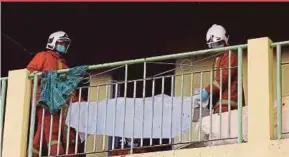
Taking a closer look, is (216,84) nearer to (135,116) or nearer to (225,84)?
(225,84)

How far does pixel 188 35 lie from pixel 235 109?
126 inches

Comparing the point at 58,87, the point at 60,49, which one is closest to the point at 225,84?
the point at 58,87

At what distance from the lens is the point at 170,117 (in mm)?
10031

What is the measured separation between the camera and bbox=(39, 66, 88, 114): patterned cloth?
1066 centimetres

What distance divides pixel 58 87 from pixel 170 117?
1.49 metres

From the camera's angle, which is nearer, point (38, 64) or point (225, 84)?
point (225, 84)

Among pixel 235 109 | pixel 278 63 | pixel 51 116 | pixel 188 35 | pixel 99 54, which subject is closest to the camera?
pixel 278 63

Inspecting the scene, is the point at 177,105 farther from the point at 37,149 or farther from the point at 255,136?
the point at 37,149

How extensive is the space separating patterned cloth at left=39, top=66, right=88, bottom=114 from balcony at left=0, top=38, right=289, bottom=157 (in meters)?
0.10

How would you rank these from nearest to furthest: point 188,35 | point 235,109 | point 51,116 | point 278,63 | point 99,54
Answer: point 278,63 → point 235,109 → point 51,116 → point 188,35 → point 99,54

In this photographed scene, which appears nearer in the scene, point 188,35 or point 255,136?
point 255,136

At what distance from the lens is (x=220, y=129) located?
31.8 feet

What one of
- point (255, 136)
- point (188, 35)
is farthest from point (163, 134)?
point (188, 35)

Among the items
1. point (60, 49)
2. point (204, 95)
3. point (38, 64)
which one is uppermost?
point (60, 49)
